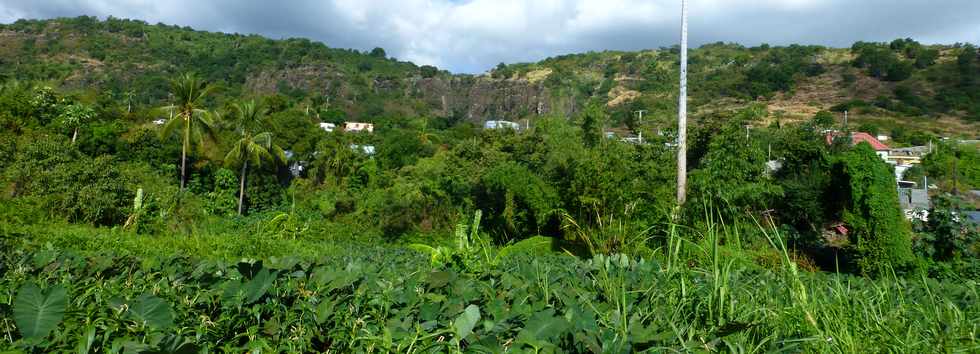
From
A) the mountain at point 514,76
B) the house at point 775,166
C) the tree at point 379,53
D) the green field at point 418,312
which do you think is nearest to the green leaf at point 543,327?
the green field at point 418,312

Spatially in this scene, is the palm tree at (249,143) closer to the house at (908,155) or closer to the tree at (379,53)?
the house at (908,155)

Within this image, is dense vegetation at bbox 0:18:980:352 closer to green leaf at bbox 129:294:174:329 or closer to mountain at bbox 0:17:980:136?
green leaf at bbox 129:294:174:329

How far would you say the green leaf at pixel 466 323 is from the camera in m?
1.18

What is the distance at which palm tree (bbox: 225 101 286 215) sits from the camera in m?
29.0

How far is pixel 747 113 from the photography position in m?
15.2

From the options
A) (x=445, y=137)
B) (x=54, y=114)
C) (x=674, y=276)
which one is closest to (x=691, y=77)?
(x=445, y=137)

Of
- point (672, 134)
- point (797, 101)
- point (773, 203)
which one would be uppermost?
point (797, 101)

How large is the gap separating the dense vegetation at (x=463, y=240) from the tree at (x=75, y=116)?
8 centimetres

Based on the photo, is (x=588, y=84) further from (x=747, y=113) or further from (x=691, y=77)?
(x=747, y=113)

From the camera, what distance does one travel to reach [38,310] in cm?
113

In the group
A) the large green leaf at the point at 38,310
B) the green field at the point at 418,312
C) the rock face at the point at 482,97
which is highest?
the rock face at the point at 482,97

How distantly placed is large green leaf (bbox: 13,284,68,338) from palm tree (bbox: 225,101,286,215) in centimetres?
2948

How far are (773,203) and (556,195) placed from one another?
5471mm

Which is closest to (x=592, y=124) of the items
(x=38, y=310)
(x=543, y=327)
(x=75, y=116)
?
(x=543, y=327)
